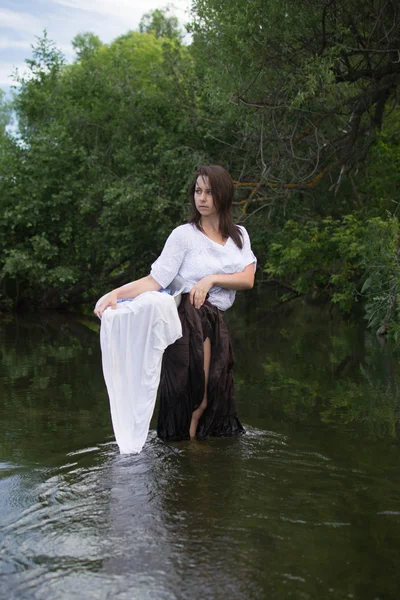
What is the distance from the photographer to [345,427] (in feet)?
19.2

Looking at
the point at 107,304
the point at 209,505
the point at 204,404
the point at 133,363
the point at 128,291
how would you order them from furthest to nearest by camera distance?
1. the point at 204,404
2. the point at 128,291
3. the point at 107,304
4. the point at 133,363
5. the point at 209,505

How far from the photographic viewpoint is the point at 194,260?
5.03 metres

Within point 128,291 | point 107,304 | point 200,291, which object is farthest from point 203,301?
point 107,304

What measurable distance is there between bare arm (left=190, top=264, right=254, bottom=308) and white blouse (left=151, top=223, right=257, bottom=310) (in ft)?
0.17

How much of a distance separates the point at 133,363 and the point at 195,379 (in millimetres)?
560

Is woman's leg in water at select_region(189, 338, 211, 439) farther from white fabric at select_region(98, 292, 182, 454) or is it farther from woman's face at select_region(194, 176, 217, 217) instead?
woman's face at select_region(194, 176, 217, 217)

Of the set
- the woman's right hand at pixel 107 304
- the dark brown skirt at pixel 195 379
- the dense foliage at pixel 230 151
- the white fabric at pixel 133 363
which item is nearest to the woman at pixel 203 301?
the dark brown skirt at pixel 195 379

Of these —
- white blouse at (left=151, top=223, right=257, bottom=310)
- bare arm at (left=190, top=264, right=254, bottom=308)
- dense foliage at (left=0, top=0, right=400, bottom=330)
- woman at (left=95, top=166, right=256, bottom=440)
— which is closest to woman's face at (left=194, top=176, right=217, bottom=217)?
woman at (left=95, top=166, right=256, bottom=440)

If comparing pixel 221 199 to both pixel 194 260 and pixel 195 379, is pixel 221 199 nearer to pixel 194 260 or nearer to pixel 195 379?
pixel 194 260

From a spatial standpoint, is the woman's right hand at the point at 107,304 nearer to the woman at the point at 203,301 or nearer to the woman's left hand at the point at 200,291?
the woman at the point at 203,301

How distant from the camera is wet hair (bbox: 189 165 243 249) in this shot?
16.6ft

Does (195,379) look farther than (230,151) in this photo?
No

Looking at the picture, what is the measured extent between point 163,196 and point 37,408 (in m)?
14.6

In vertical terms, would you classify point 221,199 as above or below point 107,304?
above
